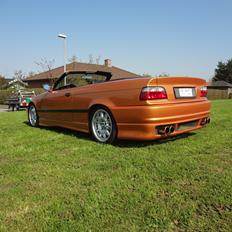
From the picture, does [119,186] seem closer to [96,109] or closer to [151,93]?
[151,93]

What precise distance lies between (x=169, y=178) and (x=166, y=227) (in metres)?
0.94

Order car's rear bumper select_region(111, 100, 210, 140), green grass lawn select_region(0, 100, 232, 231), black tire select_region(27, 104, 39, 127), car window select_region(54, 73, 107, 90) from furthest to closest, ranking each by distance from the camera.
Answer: black tire select_region(27, 104, 39, 127) → car window select_region(54, 73, 107, 90) → car's rear bumper select_region(111, 100, 210, 140) → green grass lawn select_region(0, 100, 232, 231)

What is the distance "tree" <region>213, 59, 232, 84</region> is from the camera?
250 ft

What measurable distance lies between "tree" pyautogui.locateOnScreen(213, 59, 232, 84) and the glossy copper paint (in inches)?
2956

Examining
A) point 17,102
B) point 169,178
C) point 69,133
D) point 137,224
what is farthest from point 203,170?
point 17,102

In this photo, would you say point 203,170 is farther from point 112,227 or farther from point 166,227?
point 112,227

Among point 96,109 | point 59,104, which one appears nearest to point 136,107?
point 96,109

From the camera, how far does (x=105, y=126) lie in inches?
207

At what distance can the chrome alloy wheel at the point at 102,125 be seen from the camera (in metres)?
5.18

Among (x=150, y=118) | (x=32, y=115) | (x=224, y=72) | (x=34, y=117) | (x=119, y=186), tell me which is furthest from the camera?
(x=224, y=72)

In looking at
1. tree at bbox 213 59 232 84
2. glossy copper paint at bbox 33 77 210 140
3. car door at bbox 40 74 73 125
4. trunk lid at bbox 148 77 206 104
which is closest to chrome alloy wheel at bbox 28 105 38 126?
car door at bbox 40 74 73 125

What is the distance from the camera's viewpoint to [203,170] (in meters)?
3.47

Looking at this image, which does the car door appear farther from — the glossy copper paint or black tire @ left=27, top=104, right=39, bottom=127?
black tire @ left=27, top=104, right=39, bottom=127

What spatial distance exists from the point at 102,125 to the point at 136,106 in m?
0.93
